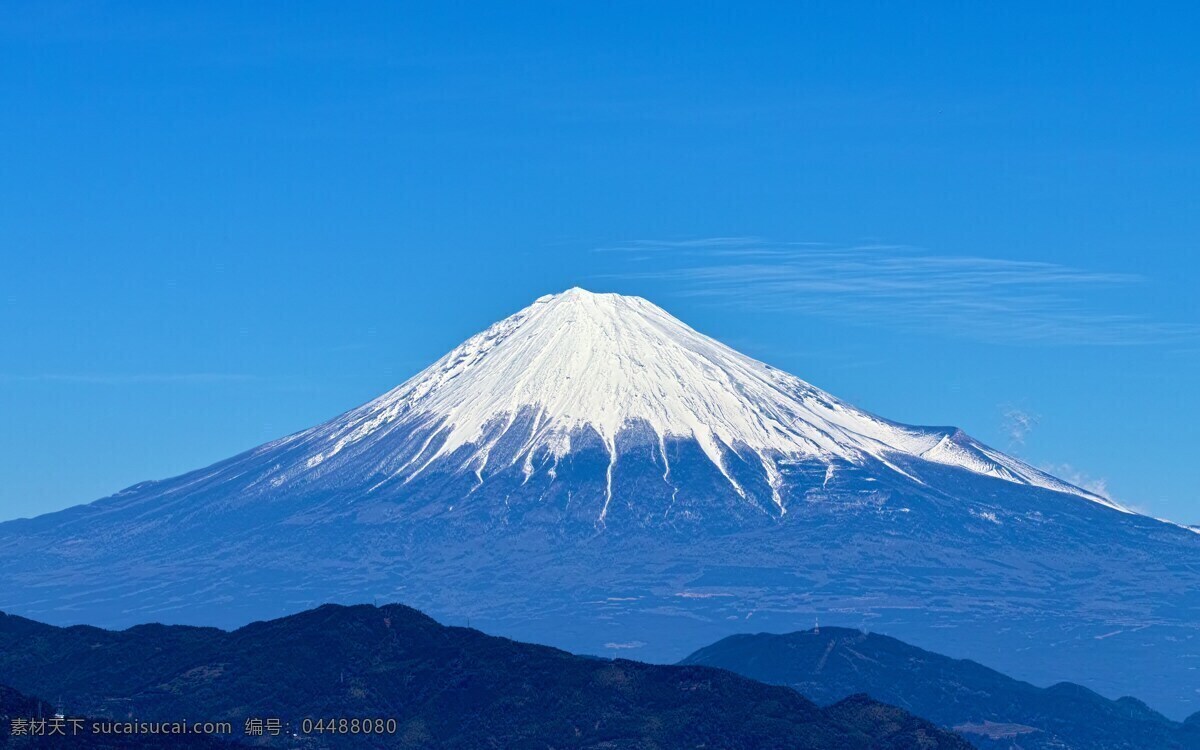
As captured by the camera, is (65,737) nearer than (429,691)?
Yes

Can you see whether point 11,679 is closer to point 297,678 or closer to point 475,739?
point 297,678

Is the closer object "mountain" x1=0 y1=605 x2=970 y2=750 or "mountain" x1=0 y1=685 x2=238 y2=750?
"mountain" x1=0 y1=685 x2=238 y2=750

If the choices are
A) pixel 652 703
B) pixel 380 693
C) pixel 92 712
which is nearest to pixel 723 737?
pixel 652 703

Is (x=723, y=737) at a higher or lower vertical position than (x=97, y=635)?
lower

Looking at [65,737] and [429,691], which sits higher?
[429,691]
